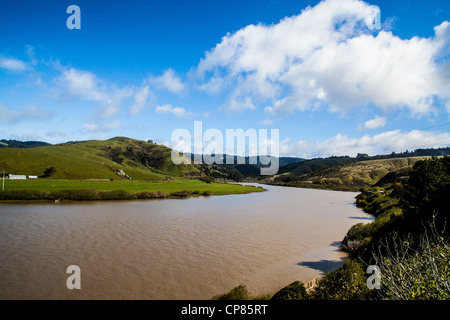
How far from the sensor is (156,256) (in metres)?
21.8

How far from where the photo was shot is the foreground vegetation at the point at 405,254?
23.4 feet

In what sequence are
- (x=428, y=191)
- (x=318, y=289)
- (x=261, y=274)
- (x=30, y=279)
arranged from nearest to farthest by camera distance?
(x=318, y=289) < (x=30, y=279) < (x=261, y=274) < (x=428, y=191)

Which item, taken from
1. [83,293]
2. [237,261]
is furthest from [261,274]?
[83,293]

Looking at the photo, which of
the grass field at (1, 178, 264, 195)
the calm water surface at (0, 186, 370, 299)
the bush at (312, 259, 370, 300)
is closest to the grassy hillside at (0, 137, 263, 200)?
the grass field at (1, 178, 264, 195)

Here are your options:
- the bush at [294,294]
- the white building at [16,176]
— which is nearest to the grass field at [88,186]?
the white building at [16,176]

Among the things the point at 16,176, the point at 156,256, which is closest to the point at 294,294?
the point at 156,256

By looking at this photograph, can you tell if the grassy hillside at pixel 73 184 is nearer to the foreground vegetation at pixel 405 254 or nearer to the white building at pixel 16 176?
the white building at pixel 16 176

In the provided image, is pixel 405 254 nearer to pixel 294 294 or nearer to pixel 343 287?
pixel 343 287

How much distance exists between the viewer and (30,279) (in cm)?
1619

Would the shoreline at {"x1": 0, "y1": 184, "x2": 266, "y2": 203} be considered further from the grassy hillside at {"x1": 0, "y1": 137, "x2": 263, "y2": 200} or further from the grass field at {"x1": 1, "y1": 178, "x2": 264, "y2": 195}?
the grass field at {"x1": 1, "y1": 178, "x2": 264, "y2": 195}

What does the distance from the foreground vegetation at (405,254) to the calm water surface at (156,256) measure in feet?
11.2

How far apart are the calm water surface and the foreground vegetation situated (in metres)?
3.41
